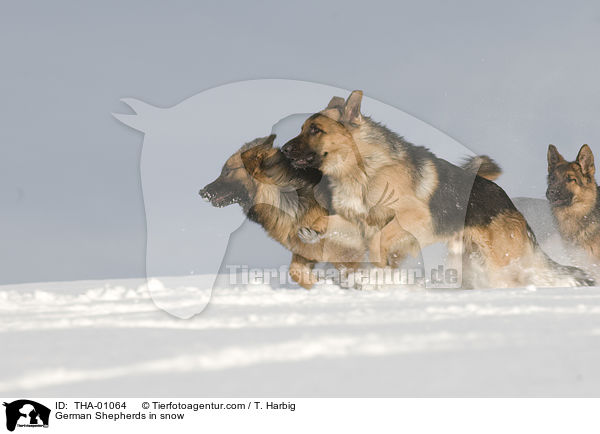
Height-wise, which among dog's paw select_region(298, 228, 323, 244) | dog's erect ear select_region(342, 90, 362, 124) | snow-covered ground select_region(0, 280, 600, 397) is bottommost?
snow-covered ground select_region(0, 280, 600, 397)

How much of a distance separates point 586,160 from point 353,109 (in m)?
3.52

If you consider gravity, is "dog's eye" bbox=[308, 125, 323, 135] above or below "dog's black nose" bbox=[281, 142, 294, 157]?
above

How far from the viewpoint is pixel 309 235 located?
5.63m

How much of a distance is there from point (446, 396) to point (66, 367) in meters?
1.61

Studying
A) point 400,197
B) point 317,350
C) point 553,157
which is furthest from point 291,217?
point 553,157

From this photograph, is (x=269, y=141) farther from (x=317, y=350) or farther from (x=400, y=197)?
(x=317, y=350)

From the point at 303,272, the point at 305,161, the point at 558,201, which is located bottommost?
the point at 303,272

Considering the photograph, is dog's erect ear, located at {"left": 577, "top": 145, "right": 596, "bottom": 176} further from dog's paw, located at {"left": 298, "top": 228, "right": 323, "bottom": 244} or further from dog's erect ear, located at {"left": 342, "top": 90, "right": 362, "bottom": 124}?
dog's paw, located at {"left": 298, "top": 228, "right": 323, "bottom": 244}

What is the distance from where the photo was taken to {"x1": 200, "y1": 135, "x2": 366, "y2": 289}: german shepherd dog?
542cm

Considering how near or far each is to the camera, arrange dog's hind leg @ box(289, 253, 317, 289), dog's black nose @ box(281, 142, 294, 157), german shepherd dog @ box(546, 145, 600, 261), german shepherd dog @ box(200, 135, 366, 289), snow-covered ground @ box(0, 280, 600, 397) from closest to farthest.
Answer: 1. snow-covered ground @ box(0, 280, 600, 397)
2. dog's black nose @ box(281, 142, 294, 157)
3. german shepherd dog @ box(200, 135, 366, 289)
4. dog's hind leg @ box(289, 253, 317, 289)
5. german shepherd dog @ box(546, 145, 600, 261)

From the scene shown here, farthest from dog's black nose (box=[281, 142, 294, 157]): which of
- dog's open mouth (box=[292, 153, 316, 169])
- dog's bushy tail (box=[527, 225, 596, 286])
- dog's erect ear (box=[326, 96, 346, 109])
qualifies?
dog's bushy tail (box=[527, 225, 596, 286])

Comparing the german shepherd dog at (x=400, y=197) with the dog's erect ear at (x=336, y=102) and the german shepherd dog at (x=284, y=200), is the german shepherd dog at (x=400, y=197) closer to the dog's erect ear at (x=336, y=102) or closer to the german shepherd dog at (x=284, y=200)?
the dog's erect ear at (x=336, y=102)

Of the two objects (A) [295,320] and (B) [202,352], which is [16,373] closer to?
(B) [202,352]
